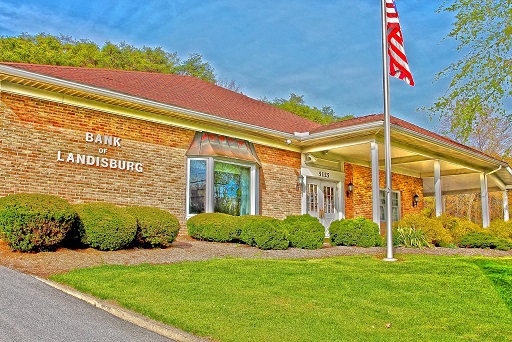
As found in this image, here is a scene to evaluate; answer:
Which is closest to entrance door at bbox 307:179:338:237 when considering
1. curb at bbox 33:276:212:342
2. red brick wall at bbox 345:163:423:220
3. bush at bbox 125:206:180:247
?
red brick wall at bbox 345:163:423:220

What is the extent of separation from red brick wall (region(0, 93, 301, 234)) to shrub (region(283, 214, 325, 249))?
307cm

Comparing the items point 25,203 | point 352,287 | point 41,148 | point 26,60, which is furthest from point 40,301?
point 26,60

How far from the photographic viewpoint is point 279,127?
1759 centimetres

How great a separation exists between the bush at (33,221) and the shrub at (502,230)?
13.1m

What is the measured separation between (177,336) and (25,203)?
5374 mm

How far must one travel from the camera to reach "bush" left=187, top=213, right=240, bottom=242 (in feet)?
42.4

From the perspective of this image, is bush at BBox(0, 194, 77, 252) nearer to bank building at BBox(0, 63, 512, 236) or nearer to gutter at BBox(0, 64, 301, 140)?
bank building at BBox(0, 63, 512, 236)

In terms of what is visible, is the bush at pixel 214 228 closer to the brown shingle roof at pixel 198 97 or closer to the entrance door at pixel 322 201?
the brown shingle roof at pixel 198 97

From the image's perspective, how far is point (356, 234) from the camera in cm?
1387

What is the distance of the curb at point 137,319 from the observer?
503 centimetres

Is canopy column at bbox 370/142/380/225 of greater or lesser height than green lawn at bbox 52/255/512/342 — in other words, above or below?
above

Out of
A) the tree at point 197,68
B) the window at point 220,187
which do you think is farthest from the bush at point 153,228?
the tree at point 197,68

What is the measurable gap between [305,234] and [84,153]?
5.83 meters

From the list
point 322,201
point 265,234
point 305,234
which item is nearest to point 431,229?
point 305,234
